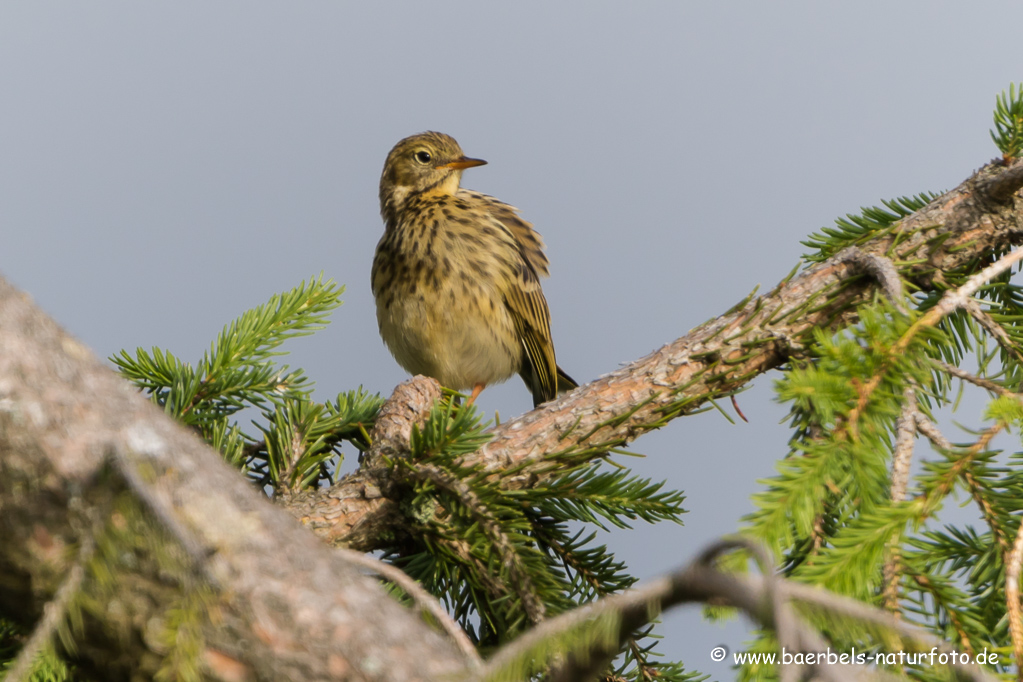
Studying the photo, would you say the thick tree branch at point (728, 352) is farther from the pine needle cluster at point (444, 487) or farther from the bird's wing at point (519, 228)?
the bird's wing at point (519, 228)

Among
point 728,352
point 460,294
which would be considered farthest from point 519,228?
point 728,352

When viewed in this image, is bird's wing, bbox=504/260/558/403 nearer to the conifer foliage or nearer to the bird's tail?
the bird's tail

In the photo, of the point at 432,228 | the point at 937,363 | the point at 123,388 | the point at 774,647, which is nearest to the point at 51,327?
the point at 123,388

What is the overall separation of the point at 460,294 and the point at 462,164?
1.06 m

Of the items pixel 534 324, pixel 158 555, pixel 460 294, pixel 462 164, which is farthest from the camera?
pixel 462 164

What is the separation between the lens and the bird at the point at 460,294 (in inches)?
174

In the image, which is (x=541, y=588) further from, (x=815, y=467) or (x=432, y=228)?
(x=432, y=228)

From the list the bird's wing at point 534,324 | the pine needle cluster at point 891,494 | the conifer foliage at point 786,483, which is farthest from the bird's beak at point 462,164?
the pine needle cluster at point 891,494

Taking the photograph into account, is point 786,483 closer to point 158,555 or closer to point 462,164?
point 158,555

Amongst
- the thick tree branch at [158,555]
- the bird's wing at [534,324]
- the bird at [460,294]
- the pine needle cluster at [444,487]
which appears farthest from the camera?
the bird's wing at [534,324]

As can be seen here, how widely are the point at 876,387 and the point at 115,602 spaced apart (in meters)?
1.27

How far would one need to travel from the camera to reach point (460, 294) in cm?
445

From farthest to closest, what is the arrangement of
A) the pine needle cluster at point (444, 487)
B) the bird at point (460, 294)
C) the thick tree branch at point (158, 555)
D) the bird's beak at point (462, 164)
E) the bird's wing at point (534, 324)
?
the bird's beak at point (462, 164), the bird's wing at point (534, 324), the bird at point (460, 294), the pine needle cluster at point (444, 487), the thick tree branch at point (158, 555)

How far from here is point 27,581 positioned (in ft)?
4.54
